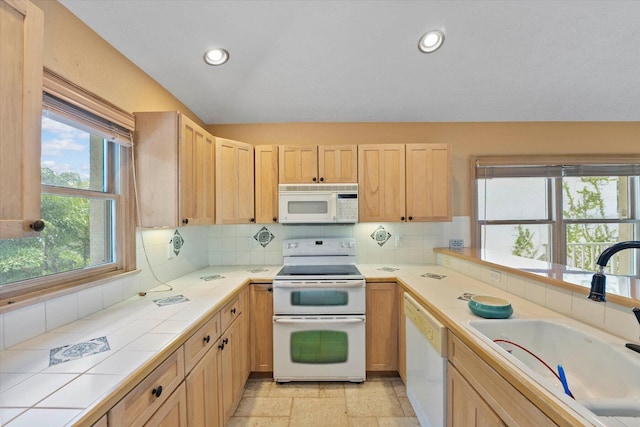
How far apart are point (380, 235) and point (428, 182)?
2.39 feet

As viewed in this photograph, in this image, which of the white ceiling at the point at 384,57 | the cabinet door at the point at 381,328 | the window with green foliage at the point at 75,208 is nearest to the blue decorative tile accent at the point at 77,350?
the window with green foliage at the point at 75,208

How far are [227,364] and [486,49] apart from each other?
2928 mm

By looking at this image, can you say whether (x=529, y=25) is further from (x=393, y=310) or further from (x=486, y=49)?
(x=393, y=310)

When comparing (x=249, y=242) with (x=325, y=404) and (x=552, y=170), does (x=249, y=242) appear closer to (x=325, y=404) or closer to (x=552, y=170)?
(x=325, y=404)

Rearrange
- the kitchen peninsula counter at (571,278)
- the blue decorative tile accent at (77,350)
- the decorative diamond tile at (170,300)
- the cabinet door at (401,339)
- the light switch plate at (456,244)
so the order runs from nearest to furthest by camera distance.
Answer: the blue decorative tile accent at (77,350)
the kitchen peninsula counter at (571,278)
the decorative diamond tile at (170,300)
the cabinet door at (401,339)
the light switch plate at (456,244)

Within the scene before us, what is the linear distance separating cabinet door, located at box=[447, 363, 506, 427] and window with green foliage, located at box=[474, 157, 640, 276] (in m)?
1.98

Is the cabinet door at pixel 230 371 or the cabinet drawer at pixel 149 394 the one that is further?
the cabinet door at pixel 230 371

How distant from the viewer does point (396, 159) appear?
8.38 ft

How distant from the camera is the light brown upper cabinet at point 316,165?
2555mm

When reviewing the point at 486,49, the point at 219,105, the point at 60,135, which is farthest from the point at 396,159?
the point at 60,135

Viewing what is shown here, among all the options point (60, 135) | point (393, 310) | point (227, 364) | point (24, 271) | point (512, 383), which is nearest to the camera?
point (512, 383)

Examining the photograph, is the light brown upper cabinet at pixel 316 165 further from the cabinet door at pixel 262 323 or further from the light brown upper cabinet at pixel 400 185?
the cabinet door at pixel 262 323

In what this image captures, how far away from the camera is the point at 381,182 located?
2.56m

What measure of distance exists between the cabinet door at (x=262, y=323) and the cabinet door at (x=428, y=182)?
4.96 feet
